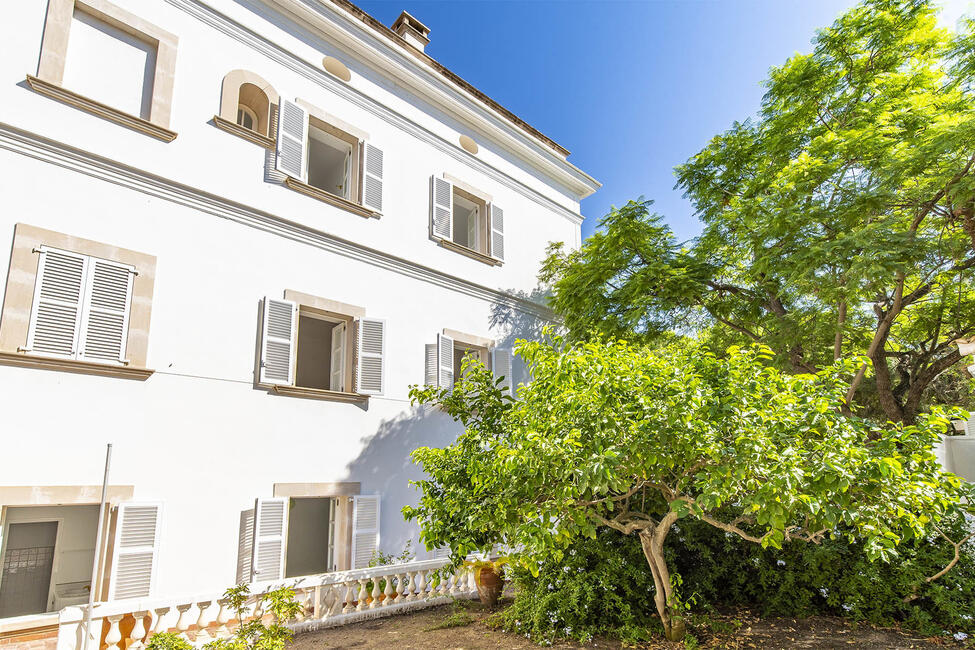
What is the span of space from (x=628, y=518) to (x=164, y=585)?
526 centimetres

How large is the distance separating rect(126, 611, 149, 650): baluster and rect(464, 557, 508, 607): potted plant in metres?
3.75

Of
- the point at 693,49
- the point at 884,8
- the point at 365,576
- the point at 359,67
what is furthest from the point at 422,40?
the point at 365,576

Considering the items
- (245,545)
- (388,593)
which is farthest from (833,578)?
(245,545)

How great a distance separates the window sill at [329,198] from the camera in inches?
335

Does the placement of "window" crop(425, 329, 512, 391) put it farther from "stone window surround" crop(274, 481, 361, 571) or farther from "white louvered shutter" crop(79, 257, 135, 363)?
"white louvered shutter" crop(79, 257, 135, 363)

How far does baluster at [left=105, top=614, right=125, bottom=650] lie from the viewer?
5.09m

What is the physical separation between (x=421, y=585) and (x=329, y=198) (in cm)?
587

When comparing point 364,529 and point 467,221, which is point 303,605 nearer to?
point 364,529

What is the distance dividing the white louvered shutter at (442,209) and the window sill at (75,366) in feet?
17.8

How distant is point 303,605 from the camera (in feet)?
21.5

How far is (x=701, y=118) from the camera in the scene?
1159 cm

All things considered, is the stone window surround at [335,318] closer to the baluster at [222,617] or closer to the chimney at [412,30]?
the baluster at [222,617]

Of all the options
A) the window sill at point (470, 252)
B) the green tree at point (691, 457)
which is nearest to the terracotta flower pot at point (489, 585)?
the green tree at point (691, 457)

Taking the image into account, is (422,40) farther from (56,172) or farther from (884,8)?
(884,8)
